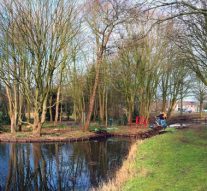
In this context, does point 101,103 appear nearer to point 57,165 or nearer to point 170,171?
point 57,165

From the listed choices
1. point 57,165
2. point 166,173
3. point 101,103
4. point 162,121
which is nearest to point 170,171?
point 166,173

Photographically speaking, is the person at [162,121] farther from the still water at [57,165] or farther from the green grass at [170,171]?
the green grass at [170,171]

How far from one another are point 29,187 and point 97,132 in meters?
16.1

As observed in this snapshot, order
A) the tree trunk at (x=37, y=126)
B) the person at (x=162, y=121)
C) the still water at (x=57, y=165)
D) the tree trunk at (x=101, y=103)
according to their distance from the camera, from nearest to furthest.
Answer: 1. the still water at (x=57, y=165)
2. the tree trunk at (x=37, y=126)
3. the person at (x=162, y=121)
4. the tree trunk at (x=101, y=103)

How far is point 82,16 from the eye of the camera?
1062 inches

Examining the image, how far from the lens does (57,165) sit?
1385 centimetres

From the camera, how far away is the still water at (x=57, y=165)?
35.1 feet

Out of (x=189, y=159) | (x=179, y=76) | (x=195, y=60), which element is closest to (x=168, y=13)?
(x=189, y=159)

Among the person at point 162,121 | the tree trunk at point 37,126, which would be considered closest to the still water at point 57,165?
the tree trunk at point 37,126

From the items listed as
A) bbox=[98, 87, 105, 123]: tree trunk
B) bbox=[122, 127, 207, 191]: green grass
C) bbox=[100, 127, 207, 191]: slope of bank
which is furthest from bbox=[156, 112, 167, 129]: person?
bbox=[100, 127, 207, 191]: slope of bank

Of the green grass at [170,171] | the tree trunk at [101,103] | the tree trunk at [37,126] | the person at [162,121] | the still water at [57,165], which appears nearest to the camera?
the green grass at [170,171]

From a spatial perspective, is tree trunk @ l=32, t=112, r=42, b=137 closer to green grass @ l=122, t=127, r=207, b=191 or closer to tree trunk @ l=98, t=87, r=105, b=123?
green grass @ l=122, t=127, r=207, b=191

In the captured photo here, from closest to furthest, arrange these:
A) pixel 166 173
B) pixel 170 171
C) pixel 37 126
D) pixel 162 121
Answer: pixel 166 173 → pixel 170 171 → pixel 37 126 → pixel 162 121

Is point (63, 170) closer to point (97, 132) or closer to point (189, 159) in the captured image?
Result: point (189, 159)
